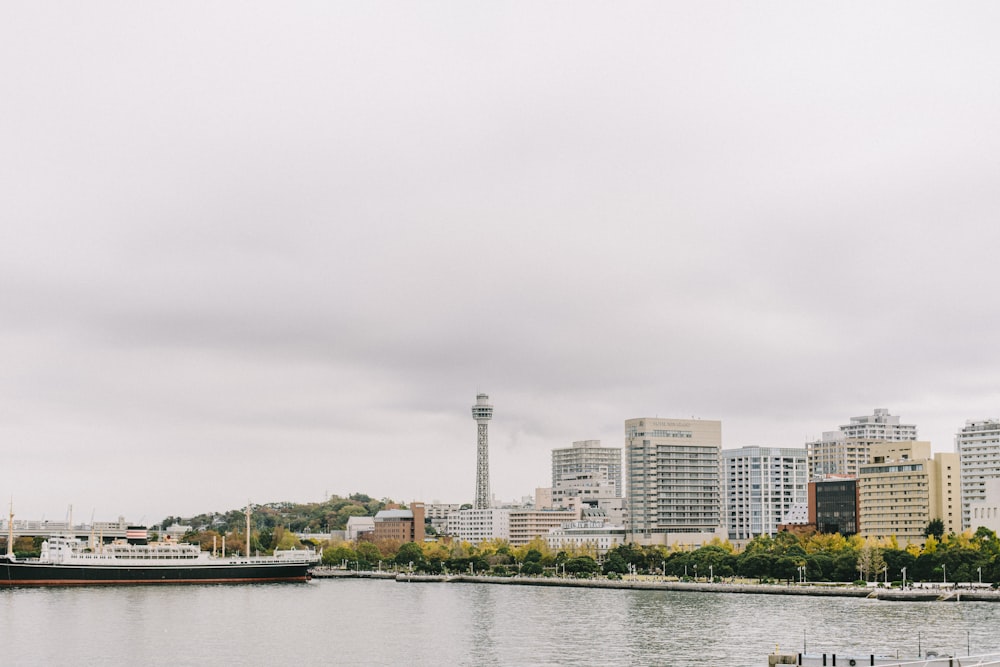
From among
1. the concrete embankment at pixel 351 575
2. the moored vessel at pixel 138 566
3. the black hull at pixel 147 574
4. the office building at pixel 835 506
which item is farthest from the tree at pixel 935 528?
the black hull at pixel 147 574

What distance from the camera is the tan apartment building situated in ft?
563

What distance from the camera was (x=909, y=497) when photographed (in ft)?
568

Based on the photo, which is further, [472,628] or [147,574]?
[147,574]

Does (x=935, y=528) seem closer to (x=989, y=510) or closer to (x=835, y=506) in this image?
(x=989, y=510)

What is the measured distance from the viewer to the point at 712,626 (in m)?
83.7

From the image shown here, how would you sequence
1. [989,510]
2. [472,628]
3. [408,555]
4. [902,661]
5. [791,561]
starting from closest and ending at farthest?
[902,661] → [472,628] → [791,561] → [989,510] → [408,555]

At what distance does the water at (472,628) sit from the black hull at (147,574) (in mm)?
25390

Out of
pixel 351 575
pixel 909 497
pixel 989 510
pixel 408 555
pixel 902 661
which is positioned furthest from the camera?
pixel 408 555

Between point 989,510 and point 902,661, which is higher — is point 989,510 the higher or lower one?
the higher one

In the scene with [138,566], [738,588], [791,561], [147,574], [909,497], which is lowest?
[147,574]

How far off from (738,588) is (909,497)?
186 ft

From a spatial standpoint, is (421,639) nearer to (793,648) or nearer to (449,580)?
(793,648)

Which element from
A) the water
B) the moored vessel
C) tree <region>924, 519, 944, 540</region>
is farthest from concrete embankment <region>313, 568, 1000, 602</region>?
tree <region>924, 519, 944, 540</region>

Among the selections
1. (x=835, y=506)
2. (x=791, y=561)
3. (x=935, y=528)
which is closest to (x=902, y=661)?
(x=791, y=561)
